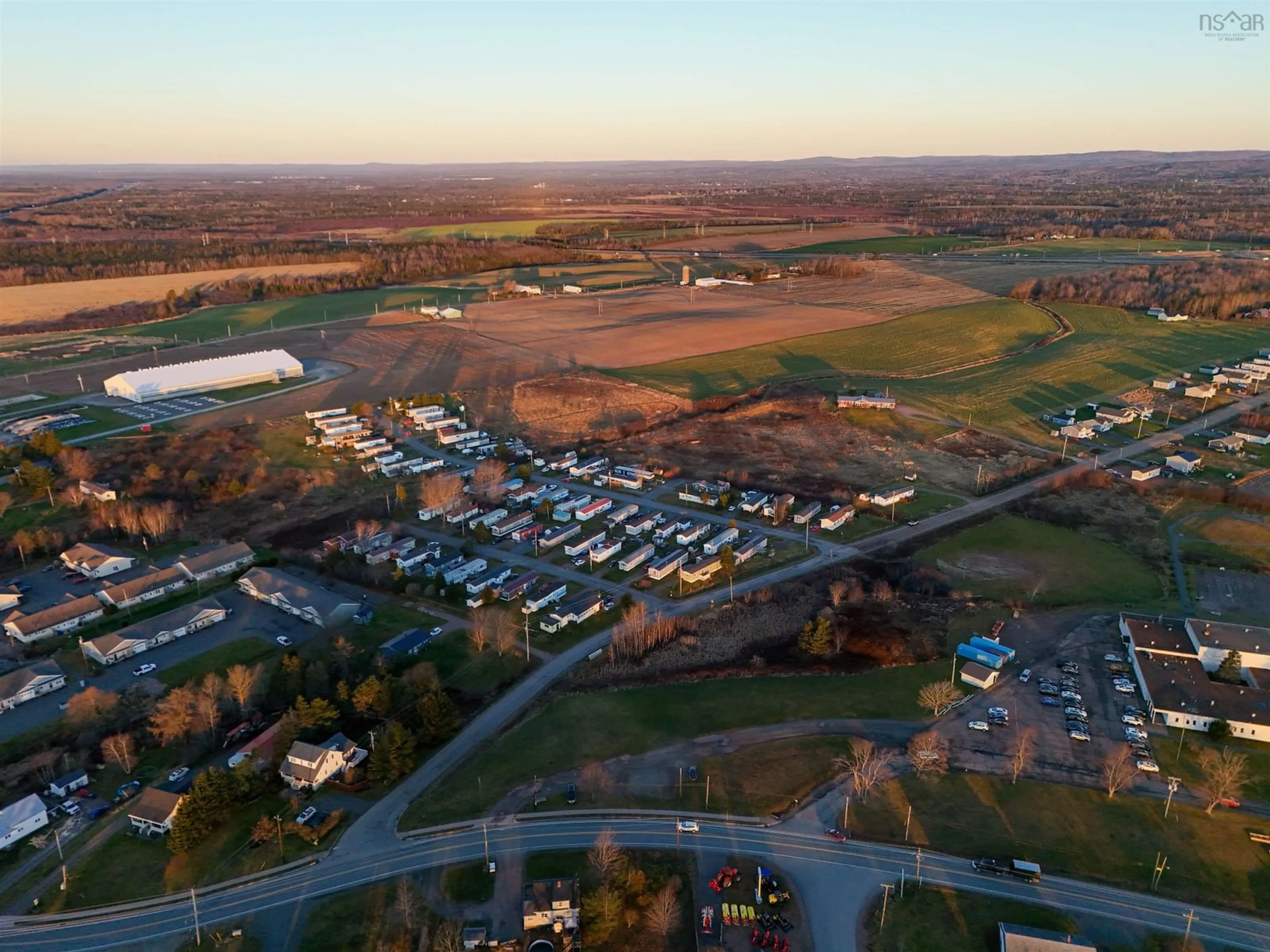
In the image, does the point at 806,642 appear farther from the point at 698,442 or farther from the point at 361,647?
the point at 698,442

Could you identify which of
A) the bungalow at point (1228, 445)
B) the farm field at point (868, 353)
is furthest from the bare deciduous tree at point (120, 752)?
the bungalow at point (1228, 445)

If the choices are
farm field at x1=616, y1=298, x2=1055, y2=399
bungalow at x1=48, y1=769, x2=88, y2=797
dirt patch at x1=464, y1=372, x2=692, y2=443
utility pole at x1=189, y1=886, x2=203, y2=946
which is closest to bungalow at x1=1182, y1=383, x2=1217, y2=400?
farm field at x1=616, y1=298, x2=1055, y2=399

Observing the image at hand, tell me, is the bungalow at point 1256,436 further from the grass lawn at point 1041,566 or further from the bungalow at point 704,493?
the bungalow at point 704,493

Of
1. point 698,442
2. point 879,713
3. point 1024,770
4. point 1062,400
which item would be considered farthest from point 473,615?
point 1062,400

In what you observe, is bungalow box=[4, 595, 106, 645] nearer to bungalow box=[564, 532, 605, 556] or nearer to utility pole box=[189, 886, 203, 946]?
utility pole box=[189, 886, 203, 946]

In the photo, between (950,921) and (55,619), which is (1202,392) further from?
(55,619)

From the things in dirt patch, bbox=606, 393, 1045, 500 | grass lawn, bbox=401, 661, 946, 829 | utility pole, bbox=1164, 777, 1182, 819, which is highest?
dirt patch, bbox=606, 393, 1045, 500

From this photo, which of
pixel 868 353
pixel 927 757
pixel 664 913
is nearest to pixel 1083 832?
pixel 927 757
